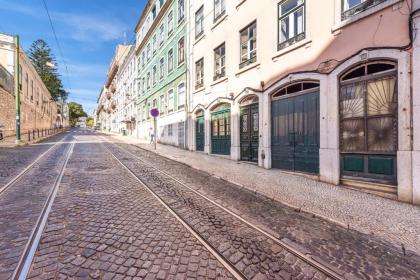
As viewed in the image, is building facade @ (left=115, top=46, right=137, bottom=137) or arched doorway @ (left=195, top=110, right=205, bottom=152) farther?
building facade @ (left=115, top=46, right=137, bottom=137)

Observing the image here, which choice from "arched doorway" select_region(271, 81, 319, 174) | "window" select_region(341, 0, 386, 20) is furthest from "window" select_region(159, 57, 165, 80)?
"window" select_region(341, 0, 386, 20)

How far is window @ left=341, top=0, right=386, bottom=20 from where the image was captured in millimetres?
6249

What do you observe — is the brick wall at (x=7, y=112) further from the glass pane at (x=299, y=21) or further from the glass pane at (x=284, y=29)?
the glass pane at (x=299, y=21)

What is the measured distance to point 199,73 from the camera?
1600 centimetres

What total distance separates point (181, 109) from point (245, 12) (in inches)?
356

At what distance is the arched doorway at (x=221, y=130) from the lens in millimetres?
12688

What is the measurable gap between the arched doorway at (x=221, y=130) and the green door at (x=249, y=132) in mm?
1255

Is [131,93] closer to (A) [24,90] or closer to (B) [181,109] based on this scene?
(A) [24,90]

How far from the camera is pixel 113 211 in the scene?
4.29m

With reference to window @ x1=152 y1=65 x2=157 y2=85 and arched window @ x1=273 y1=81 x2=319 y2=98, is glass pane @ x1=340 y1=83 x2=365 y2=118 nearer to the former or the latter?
arched window @ x1=273 y1=81 x2=319 y2=98

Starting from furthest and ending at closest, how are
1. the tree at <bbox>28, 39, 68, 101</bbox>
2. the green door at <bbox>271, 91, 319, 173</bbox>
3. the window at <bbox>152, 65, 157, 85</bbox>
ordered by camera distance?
the tree at <bbox>28, 39, 68, 101</bbox> → the window at <bbox>152, 65, 157, 85</bbox> → the green door at <bbox>271, 91, 319, 173</bbox>

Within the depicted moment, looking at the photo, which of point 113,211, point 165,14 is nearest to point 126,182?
point 113,211

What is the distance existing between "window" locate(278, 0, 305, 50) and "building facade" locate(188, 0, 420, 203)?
0.04 m

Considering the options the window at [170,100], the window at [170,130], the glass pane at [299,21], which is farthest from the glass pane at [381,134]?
the window at [170,100]
